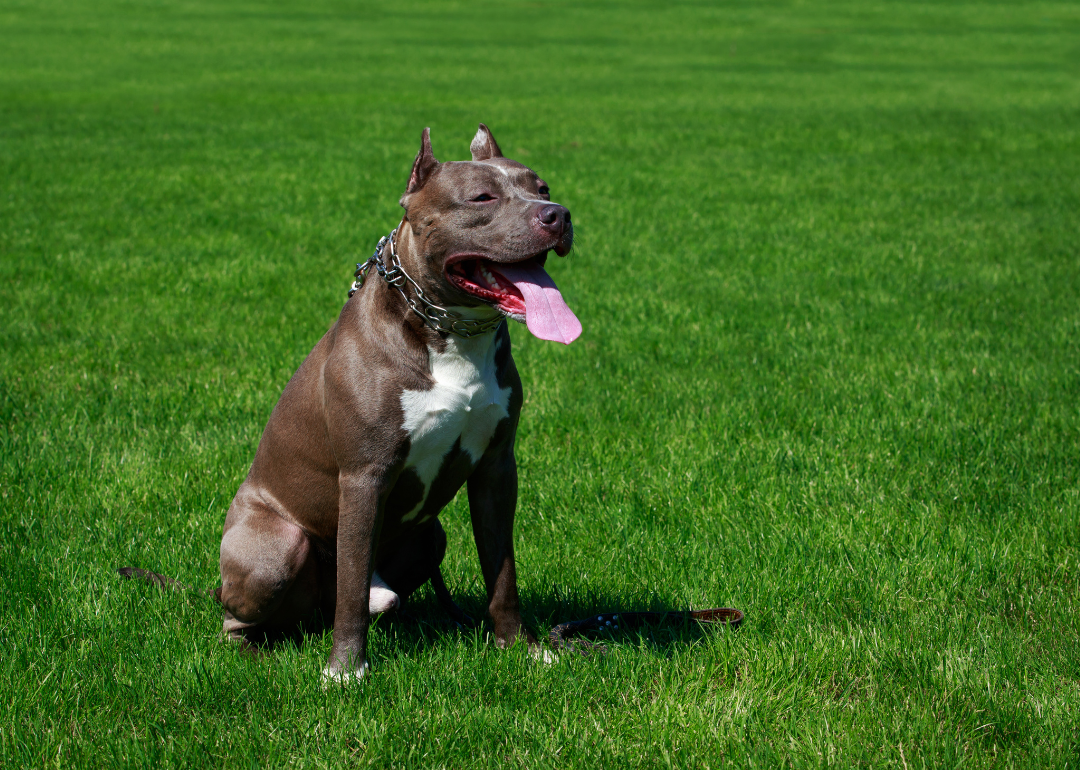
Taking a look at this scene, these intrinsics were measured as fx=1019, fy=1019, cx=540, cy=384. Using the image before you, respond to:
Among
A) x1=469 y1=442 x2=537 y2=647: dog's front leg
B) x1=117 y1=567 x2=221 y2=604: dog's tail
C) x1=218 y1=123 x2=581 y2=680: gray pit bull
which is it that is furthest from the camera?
x1=117 y1=567 x2=221 y2=604: dog's tail

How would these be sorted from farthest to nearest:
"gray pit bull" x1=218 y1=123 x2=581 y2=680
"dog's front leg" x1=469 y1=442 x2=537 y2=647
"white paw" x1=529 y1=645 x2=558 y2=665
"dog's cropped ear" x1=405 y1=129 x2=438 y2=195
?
"dog's front leg" x1=469 y1=442 x2=537 y2=647 < "white paw" x1=529 y1=645 x2=558 y2=665 < "dog's cropped ear" x1=405 y1=129 x2=438 y2=195 < "gray pit bull" x1=218 y1=123 x2=581 y2=680

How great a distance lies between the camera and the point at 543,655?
133 inches

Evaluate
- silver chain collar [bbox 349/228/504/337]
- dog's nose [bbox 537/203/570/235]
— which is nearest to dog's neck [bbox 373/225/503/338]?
silver chain collar [bbox 349/228/504/337]

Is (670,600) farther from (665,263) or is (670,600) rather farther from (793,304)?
(665,263)

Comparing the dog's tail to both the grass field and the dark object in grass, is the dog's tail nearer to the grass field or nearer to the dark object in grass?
the grass field

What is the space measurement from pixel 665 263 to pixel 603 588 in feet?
19.1

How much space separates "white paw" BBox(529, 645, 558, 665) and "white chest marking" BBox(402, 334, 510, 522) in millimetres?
678

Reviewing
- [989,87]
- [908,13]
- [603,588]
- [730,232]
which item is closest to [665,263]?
[730,232]

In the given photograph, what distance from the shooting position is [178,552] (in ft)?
13.5

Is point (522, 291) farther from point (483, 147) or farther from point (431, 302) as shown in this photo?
point (483, 147)

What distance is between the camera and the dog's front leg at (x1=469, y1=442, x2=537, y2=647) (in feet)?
11.3

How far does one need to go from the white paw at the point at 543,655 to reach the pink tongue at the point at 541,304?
1.09m

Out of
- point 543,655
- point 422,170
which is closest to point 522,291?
point 422,170

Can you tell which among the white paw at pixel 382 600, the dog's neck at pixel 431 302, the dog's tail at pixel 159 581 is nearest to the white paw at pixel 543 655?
the white paw at pixel 382 600
